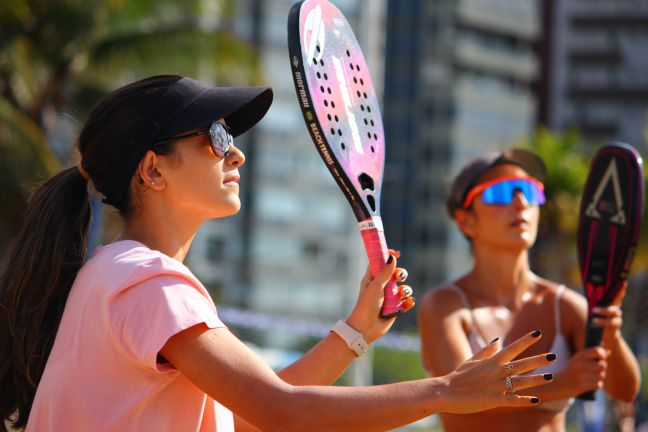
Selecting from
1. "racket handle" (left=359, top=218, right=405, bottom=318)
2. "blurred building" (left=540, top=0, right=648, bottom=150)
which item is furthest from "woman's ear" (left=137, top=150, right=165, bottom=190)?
"blurred building" (left=540, top=0, right=648, bottom=150)

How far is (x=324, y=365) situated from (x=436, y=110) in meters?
73.6

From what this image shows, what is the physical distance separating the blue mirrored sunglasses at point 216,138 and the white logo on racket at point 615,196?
6.17ft

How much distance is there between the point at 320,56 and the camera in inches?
123

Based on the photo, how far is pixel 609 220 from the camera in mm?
4309

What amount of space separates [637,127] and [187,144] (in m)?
67.6

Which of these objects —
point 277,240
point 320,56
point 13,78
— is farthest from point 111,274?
point 277,240

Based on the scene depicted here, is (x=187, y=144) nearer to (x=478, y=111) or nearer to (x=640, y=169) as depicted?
(x=640, y=169)

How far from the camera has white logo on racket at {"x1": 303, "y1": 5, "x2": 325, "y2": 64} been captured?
3.05 meters

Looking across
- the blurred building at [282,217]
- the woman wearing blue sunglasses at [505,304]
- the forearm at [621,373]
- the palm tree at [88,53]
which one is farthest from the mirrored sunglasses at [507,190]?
the blurred building at [282,217]

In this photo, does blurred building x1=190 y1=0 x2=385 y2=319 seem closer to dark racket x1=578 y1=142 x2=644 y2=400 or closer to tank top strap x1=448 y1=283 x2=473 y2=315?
tank top strap x1=448 y1=283 x2=473 y2=315

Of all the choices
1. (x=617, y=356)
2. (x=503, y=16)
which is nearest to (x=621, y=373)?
(x=617, y=356)

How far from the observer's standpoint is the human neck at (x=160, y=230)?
2.88 metres

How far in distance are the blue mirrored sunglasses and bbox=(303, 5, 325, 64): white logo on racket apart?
30 cm

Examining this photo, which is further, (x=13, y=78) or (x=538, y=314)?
(x=13, y=78)
